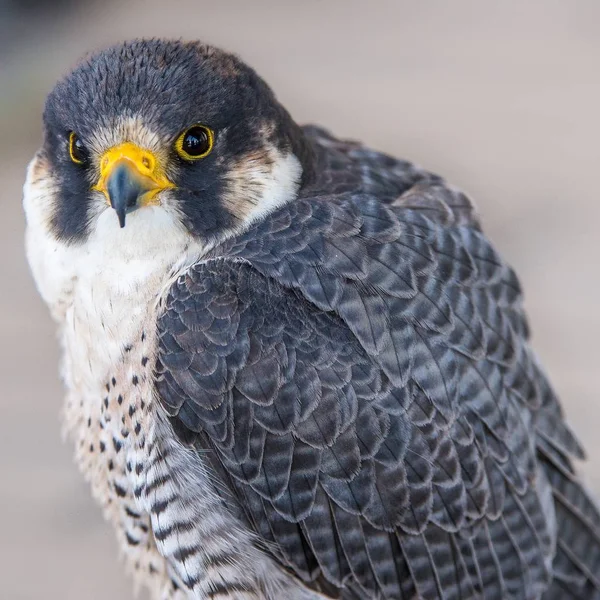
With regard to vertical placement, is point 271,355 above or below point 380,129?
above

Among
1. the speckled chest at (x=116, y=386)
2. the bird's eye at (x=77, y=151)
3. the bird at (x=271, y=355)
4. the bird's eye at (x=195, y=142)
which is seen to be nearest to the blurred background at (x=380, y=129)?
the speckled chest at (x=116, y=386)

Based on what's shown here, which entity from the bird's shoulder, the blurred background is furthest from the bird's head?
the blurred background

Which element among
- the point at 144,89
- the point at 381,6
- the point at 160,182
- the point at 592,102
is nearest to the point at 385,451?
the point at 160,182

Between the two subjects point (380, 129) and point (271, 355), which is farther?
point (380, 129)

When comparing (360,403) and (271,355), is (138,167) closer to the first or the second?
(271,355)

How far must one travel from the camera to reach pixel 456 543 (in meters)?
2.94

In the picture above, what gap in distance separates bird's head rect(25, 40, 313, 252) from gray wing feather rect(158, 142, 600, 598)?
133 mm

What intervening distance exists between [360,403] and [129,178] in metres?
0.81

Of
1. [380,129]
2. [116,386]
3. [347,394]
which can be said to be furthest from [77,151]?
[380,129]

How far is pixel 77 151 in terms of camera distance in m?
2.86

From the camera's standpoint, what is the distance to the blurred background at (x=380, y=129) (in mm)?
5320

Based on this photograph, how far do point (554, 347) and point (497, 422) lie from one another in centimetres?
305

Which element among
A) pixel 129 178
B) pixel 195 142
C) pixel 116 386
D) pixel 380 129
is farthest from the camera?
pixel 380 129

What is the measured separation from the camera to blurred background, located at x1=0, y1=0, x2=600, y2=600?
5320 millimetres
